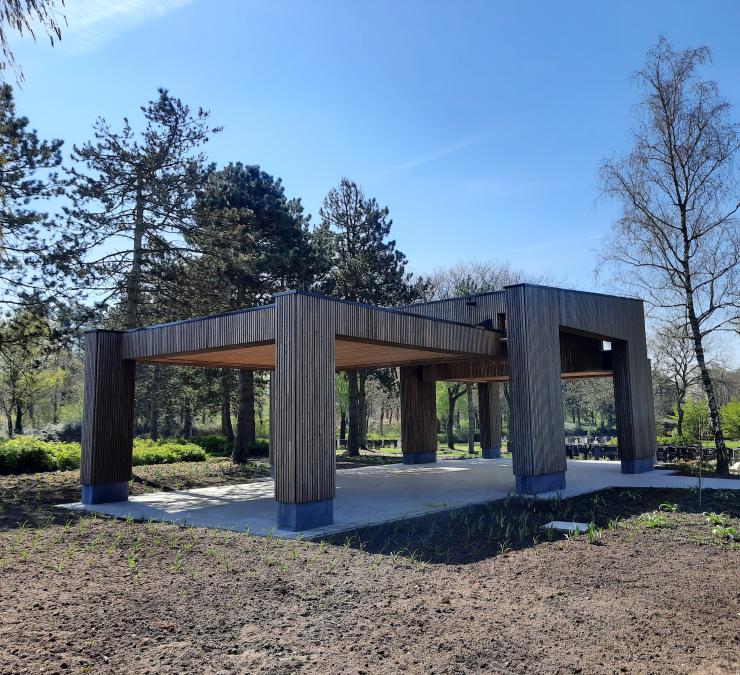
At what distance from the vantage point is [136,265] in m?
14.4

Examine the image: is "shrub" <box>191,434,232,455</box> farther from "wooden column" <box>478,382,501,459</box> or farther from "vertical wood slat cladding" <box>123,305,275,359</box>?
"vertical wood slat cladding" <box>123,305,275,359</box>

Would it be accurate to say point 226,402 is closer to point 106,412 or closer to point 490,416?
point 490,416

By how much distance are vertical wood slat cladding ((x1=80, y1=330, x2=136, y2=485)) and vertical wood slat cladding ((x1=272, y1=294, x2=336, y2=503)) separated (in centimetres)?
427

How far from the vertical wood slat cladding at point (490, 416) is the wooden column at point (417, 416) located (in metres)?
3.03

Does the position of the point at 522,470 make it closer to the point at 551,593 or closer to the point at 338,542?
the point at 338,542

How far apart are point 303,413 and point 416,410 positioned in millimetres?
10429

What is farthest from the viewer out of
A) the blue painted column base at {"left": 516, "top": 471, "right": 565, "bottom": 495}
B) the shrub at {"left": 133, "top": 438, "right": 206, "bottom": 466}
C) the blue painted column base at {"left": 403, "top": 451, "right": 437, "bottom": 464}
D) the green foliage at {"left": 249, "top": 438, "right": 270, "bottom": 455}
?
the green foliage at {"left": 249, "top": 438, "right": 270, "bottom": 455}

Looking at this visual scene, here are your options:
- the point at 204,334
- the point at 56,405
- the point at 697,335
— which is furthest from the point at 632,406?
the point at 56,405

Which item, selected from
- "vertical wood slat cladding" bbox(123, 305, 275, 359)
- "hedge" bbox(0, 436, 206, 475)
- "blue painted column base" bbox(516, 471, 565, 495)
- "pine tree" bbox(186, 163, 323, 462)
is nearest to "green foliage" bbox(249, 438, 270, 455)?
"pine tree" bbox(186, 163, 323, 462)

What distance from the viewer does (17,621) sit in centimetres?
408

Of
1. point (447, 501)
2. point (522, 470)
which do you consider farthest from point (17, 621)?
point (522, 470)

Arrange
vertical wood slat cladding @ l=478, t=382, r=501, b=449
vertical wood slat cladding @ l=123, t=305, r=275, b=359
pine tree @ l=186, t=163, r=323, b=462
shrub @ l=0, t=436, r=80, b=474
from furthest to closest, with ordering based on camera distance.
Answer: vertical wood slat cladding @ l=478, t=382, r=501, b=449 < pine tree @ l=186, t=163, r=323, b=462 < shrub @ l=0, t=436, r=80, b=474 < vertical wood slat cladding @ l=123, t=305, r=275, b=359

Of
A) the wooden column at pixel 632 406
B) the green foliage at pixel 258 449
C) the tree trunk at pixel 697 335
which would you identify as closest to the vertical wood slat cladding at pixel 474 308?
the wooden column at pixel 632 406

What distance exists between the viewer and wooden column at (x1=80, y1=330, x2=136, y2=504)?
9906mm
